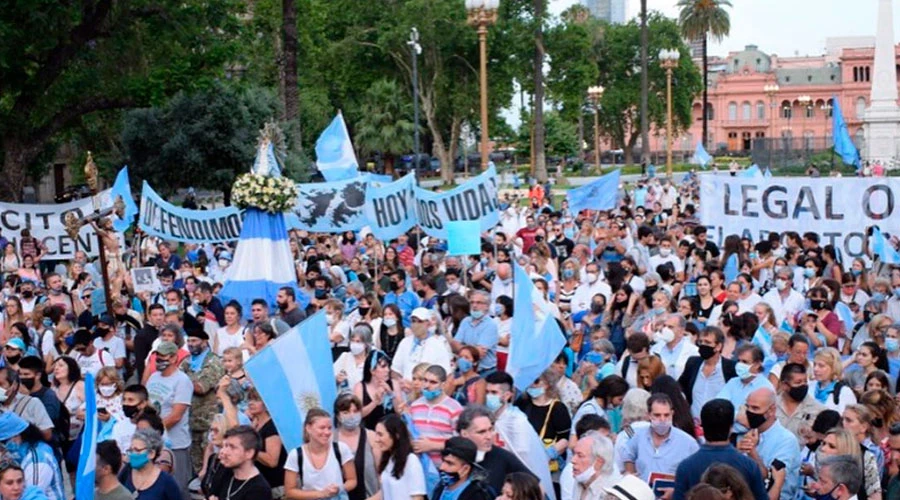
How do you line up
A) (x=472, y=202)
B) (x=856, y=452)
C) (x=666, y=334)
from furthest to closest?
(x=472, y=202) → (x=666, y=334) → (x=856, y=452)

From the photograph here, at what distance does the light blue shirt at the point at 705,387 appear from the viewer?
965 cm

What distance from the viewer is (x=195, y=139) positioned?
34.3 meters

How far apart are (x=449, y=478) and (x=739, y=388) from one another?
2.84 metres

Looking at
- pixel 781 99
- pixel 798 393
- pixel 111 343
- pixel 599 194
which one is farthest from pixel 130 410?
pixel 781 99

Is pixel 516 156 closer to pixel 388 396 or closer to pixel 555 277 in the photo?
pixel 555 277

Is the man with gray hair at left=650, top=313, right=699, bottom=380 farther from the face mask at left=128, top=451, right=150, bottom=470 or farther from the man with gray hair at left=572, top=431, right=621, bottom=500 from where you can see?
the face mask at left=128, top=451, right=150, bottom=470

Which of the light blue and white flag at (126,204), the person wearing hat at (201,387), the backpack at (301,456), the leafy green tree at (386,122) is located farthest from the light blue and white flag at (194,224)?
the leafy green tree at (386,122)

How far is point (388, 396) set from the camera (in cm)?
1021

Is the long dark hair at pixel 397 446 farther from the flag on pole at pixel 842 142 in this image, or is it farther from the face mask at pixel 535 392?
the flag on pole at pixel 842 142

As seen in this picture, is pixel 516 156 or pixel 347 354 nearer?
pixel 347 354

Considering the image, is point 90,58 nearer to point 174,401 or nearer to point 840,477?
point 174,401

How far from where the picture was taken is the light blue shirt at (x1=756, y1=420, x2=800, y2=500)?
780cm

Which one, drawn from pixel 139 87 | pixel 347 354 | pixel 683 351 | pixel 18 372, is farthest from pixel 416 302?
pixel 139 87

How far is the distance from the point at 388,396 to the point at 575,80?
5405 centimetres
